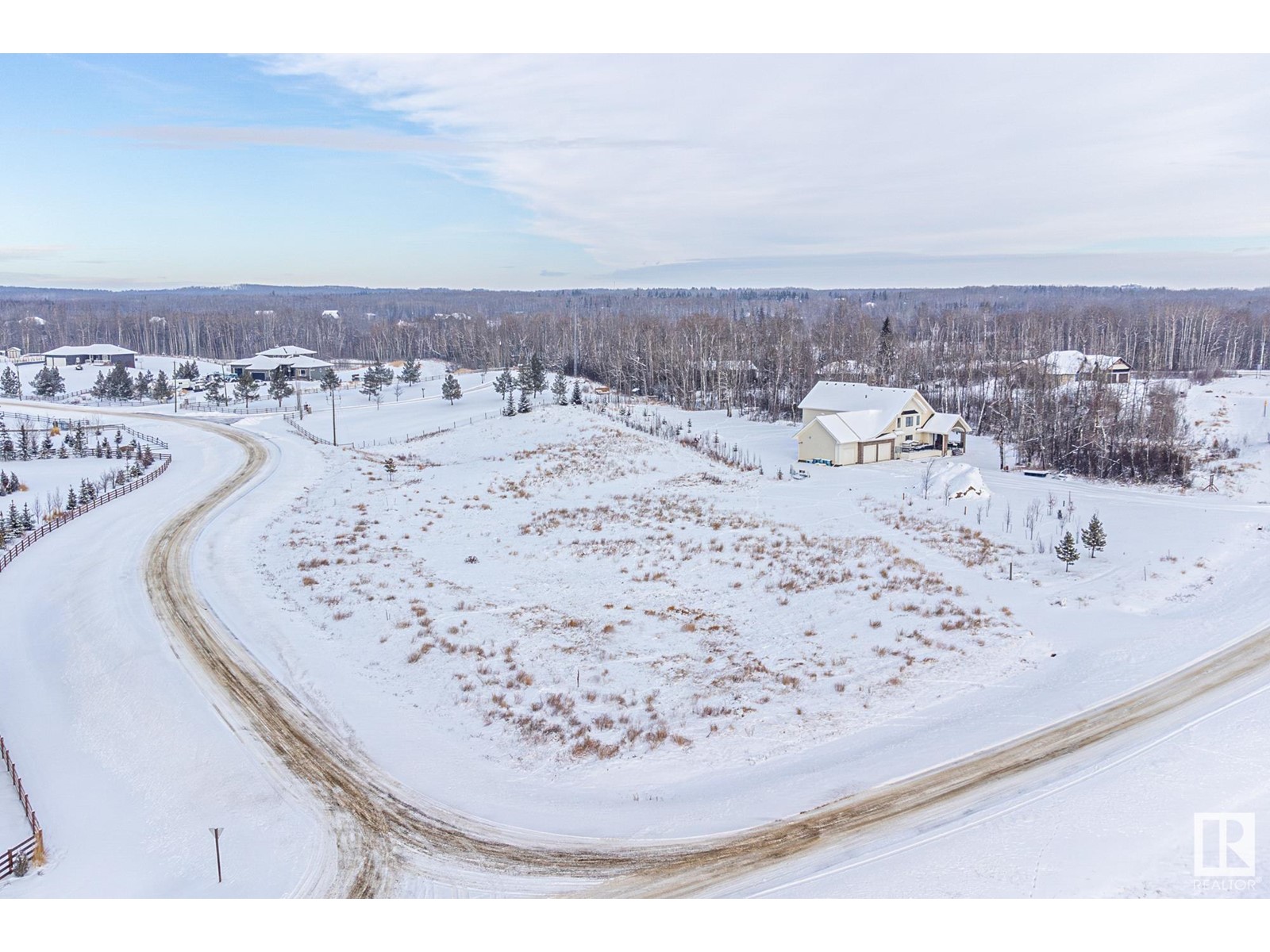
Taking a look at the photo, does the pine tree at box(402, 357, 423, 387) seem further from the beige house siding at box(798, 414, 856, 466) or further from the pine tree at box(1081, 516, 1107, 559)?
the pine tree at box(1081, 516, 1107, 559)

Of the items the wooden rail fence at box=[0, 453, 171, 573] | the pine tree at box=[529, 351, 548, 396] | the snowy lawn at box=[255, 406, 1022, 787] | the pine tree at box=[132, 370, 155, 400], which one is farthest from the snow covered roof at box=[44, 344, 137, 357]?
the snowy lawn at box=[255, 406, 1022, 787]

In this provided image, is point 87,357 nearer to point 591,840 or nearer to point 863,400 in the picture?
point 863,400

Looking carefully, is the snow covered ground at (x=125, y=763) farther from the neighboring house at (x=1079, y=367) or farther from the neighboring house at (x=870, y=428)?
the neighboring house at (x=1079, y=367)

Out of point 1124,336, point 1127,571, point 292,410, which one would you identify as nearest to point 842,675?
point 1127,571

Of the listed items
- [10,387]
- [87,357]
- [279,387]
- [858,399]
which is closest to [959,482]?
[858,399]

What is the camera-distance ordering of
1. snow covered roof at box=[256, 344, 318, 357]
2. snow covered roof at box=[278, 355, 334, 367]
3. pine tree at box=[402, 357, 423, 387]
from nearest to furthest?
pine tree at box=[402, 357, 423, 387] → snow covered roof at box=[278, 355, 334, 367] → snow covered roof at box=[256, 344, 318, 357]

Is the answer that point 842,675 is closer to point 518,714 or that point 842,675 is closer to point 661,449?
point 518,714
